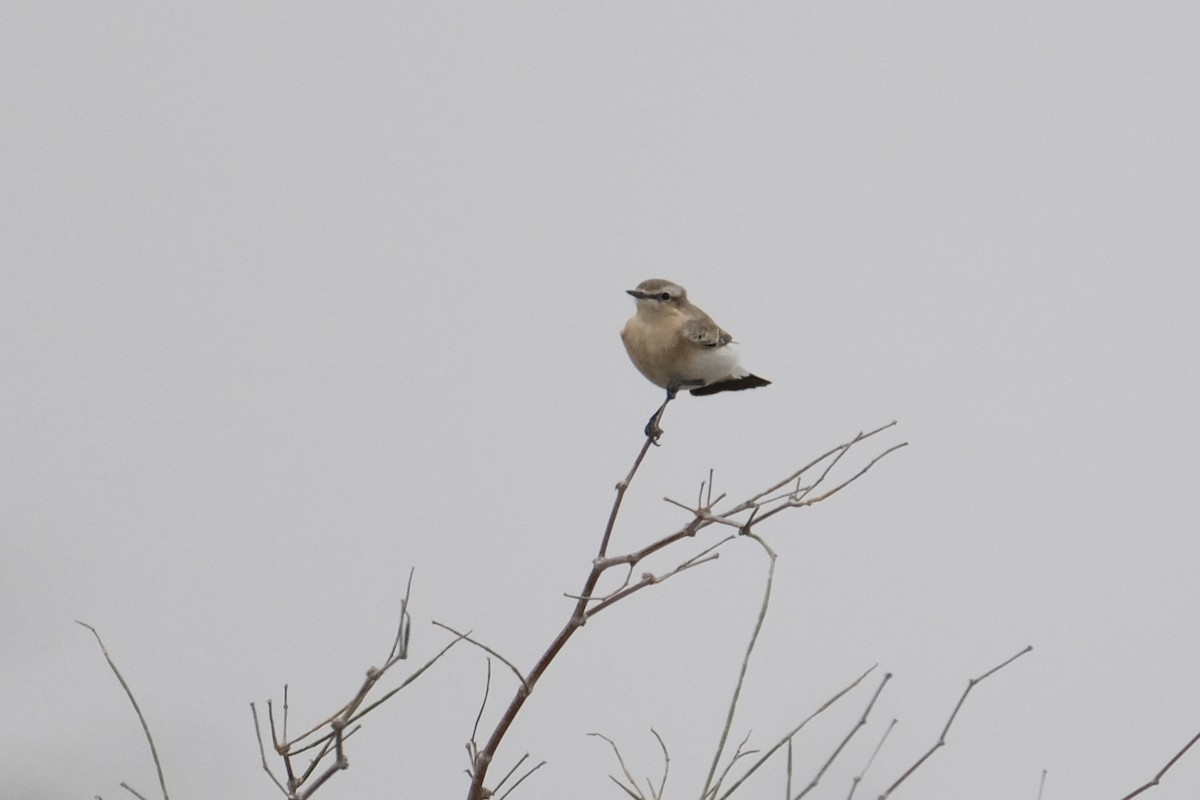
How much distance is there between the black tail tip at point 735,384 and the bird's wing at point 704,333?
0.13 m

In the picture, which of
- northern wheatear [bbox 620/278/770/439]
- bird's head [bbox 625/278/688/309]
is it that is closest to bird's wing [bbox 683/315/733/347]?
northern wheatear [bbox 620/278/770/439]

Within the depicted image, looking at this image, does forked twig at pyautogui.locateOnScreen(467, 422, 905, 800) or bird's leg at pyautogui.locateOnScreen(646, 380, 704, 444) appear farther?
bird's leg at pyautogui.locateOnScreen(646, 380, 704, 444)

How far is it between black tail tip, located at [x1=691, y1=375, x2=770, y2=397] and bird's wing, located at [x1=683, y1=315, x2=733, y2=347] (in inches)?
5.2

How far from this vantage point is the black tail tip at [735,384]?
260 cm

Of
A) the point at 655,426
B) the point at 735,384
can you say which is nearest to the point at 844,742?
the point at 655,426

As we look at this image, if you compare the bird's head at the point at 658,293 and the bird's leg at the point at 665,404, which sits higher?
the bird's head at the point at 658,293

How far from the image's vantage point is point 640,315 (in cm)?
255

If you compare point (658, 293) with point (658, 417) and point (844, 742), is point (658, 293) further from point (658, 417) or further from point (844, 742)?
point (844, 742)

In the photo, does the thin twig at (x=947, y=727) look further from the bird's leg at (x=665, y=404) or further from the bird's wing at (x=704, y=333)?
the bird's wing at (x=704, y=333)

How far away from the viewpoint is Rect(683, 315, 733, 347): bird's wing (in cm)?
242

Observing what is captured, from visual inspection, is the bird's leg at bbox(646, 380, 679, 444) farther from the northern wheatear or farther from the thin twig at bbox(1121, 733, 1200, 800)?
the thin twig at bbox(1121, 733, 1200, 800)

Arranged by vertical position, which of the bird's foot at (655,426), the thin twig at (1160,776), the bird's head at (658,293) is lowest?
the thin twig at (1160,776)

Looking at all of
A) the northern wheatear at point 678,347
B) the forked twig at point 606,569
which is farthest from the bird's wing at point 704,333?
the forked twig at point 606,569

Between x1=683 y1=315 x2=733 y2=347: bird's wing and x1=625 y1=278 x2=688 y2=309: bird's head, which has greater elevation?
x1=625 y1=278 x2=688 y2=309: bird's head
